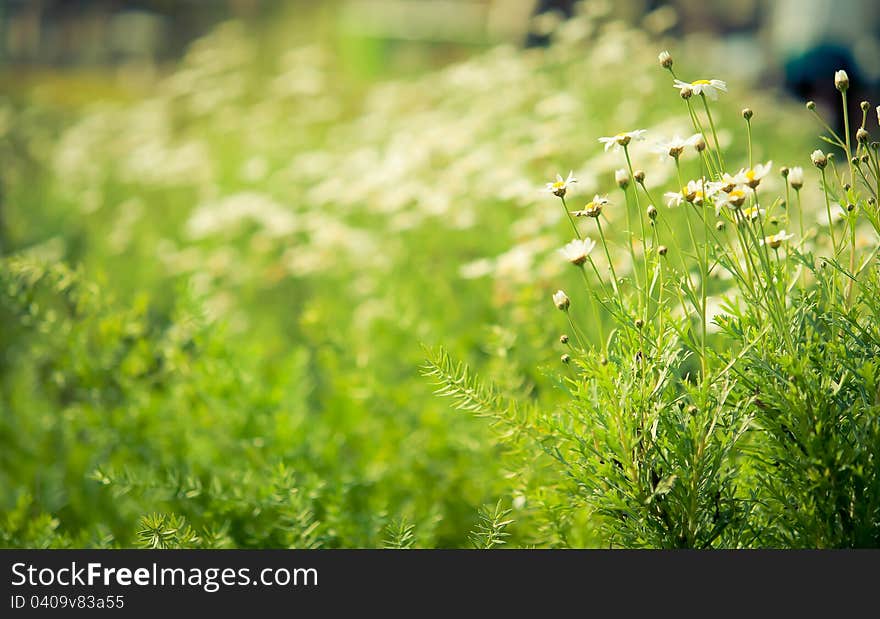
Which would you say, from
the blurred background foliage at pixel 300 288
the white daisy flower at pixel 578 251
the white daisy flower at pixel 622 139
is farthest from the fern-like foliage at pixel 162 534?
the white daisy flower at pixel 622 139

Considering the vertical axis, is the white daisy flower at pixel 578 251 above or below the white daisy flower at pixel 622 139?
below

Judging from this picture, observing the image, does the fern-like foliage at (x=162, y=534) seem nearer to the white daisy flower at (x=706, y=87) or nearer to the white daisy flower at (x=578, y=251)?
the white daisy flower at (x=578, y=251)

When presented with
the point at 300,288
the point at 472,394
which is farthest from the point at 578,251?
the point at 300,288

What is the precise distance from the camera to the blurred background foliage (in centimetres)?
199

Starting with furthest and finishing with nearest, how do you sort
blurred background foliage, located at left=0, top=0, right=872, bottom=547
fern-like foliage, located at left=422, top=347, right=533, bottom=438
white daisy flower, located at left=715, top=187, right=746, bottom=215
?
1. blurred background foliage, located at left=0, top=0, right=872, bottom=547
2. fern-like foliage, located at left=422, top=347, right=533, bottom=438
3. white daisy flower, located at left=715, top=187, right=746, bottom=215

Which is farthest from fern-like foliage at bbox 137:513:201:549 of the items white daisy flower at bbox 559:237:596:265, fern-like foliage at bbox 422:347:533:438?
white daisy flower at bbox 559:237:596:265

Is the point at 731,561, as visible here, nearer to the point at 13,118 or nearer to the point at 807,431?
the point at 807,431

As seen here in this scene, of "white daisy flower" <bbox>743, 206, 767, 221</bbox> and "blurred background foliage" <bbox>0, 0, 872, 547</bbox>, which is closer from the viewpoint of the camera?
"white daisy flower" <bbox>743, 206, 767, 221</bbox>

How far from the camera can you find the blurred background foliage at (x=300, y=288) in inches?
78.5

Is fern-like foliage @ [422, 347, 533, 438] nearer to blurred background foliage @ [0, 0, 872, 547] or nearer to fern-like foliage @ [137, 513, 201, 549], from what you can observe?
blurred background foliage @ [0, 0, 872, 547]

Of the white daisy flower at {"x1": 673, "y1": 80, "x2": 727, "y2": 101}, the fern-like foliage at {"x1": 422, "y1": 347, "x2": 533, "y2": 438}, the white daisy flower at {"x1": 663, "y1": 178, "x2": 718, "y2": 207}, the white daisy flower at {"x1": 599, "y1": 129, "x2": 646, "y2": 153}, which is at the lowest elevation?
the fern-like foliage at {"x1": 422, "y1": 347, "x2": 533, "y2": 438}

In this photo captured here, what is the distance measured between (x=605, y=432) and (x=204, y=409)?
1.32 m

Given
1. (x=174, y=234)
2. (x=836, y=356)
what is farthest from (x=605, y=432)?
(x=174, y=234)

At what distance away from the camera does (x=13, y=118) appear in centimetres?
618
